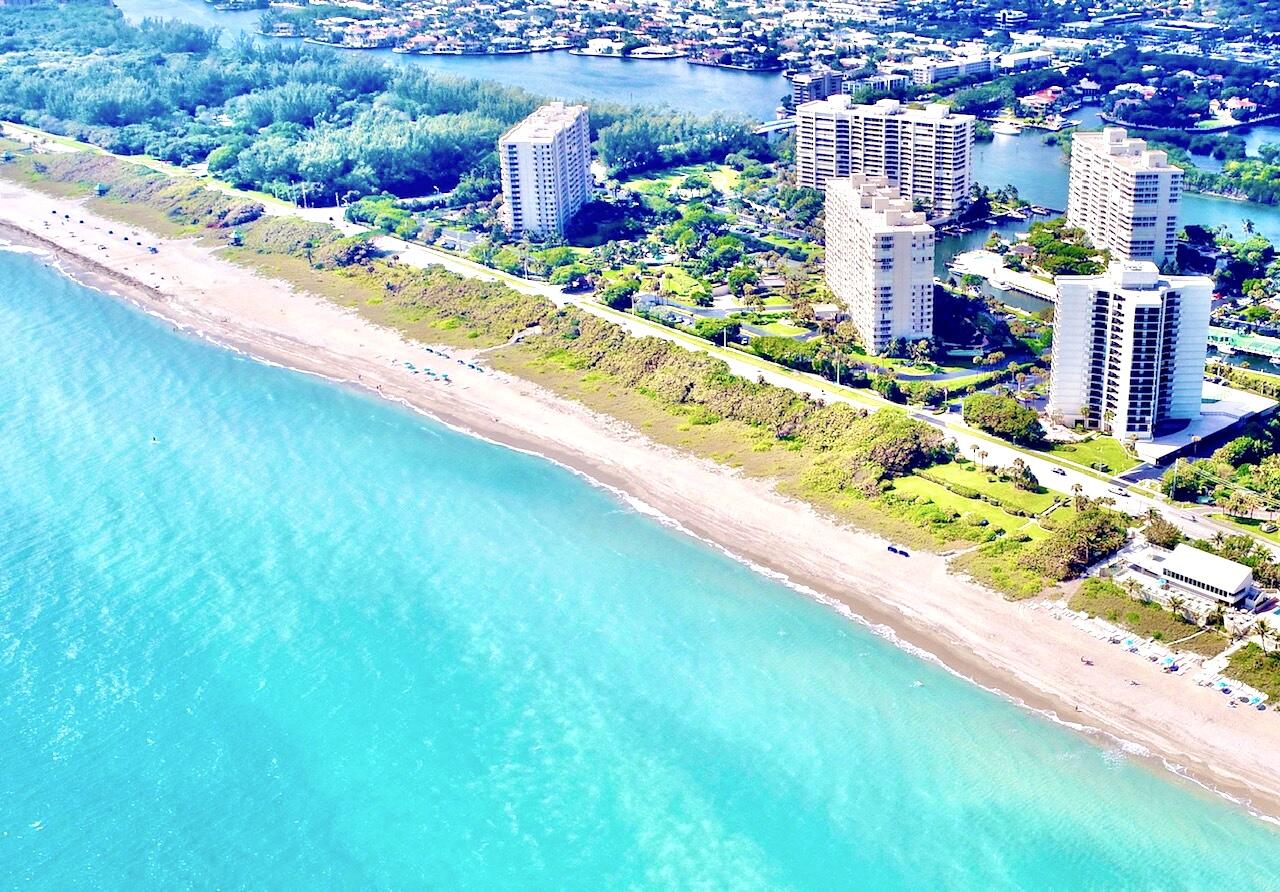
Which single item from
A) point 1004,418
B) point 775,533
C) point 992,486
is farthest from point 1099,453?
point 775,533

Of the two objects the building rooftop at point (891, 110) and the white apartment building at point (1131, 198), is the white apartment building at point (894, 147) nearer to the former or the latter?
the building rooftop at point (891, 110)

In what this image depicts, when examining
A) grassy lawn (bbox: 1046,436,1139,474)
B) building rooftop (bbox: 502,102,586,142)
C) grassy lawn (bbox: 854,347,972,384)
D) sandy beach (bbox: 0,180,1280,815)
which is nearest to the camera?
sandy beach (bbox: 0,180,1280,815)

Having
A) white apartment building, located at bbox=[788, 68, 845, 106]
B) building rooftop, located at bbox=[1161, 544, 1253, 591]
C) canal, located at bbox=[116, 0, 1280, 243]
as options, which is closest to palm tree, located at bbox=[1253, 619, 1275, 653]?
building rooftop, located at bbox=[1161, 544, 1253, 591]

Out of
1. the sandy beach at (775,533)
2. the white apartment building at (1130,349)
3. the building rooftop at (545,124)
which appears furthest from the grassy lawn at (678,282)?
the white apartment building at (1130,349)

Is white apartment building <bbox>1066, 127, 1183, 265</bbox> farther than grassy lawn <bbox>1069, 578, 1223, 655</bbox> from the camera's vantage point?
Yes

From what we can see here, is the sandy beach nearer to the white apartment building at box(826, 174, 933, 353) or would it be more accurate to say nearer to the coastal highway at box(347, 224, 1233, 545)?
the coastal highway at box(347, 224, 1233, 545)

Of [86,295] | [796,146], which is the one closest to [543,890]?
[86,295]

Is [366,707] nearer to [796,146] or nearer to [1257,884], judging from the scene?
[1257,884]
